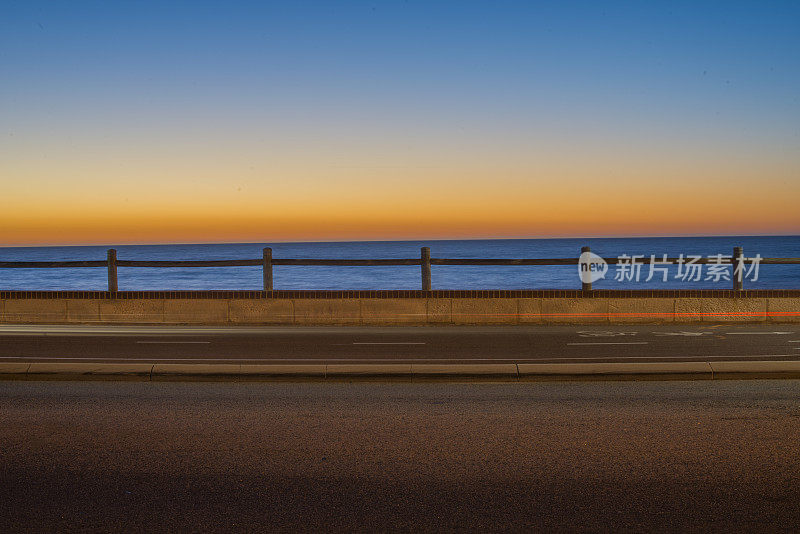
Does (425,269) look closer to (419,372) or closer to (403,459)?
(419,372)

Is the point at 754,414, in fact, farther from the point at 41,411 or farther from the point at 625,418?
the point at 41,411

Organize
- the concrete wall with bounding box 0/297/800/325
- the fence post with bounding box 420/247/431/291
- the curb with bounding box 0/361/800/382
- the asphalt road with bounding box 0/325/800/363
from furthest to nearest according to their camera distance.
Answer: the fence post with bounding box 420/247/431/291
the concrete wall with bounding box 0/297/800/325
the asphalt road with bounding box 0/325/800/363
the curb with bounding box 0/361/800/382

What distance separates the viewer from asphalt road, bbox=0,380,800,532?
4.56 meters

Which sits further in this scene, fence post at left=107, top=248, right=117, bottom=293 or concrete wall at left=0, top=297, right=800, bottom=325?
fence post at left=107, top=248, right=117, bottom=293

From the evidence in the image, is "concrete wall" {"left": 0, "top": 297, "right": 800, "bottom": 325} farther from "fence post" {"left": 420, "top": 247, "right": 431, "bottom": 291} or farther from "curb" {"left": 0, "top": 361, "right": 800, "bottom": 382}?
"curb" {"left": 0, "top": 361, "right": 800, "bottom": 382}

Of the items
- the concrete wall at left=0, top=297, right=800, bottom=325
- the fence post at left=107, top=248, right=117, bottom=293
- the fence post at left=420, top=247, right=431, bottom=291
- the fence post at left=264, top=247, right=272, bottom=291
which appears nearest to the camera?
the concrete wall at left=0, top=297, right=800, bottom=325

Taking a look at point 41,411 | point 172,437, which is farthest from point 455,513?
point 41,411

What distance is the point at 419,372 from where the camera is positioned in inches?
374

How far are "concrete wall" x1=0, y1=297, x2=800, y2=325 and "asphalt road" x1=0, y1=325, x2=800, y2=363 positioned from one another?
28.7 inches

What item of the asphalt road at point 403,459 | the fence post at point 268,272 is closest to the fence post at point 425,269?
the fence post at point 268,272

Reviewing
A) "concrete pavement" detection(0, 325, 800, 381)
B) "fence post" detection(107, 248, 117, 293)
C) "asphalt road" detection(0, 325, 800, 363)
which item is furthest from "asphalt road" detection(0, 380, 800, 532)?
"fence post" detection(107, 248, 117, 293)

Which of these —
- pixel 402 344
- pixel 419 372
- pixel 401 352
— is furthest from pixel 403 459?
pixel 402 344

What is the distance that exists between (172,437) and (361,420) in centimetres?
182

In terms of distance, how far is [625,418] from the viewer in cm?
712
